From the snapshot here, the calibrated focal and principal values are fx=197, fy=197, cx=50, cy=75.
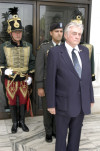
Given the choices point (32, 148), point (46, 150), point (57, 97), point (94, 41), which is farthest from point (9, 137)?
point (94, 41)

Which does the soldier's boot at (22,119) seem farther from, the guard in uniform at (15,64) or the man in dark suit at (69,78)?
the man in dark suit at (69,78)

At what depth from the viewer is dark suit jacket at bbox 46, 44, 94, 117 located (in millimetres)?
1680

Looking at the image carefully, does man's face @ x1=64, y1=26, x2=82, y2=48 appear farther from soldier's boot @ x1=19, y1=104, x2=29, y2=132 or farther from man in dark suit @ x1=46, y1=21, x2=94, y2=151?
soldier's boot @ x1=19, y1=104, x2=29, y2=132

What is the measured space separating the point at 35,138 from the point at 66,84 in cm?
133

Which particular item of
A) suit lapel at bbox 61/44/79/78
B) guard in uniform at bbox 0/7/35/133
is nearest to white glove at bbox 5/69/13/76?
guard in uniform at bbox 0/7/35/133

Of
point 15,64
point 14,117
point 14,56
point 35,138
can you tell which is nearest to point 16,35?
point 14,56

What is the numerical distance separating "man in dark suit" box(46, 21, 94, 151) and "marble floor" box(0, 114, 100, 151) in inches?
34.7

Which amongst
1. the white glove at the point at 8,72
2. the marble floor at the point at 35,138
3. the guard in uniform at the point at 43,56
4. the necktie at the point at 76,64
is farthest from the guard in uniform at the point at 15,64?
the necktie at the point at 76,64

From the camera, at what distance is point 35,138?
271 cm

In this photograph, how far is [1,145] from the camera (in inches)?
99.3

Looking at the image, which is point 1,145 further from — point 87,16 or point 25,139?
point 87,16

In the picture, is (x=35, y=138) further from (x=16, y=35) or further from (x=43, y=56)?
(x=16, y=35)

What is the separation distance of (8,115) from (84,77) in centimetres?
201

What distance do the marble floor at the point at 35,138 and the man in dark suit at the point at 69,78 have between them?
34.7 inches
